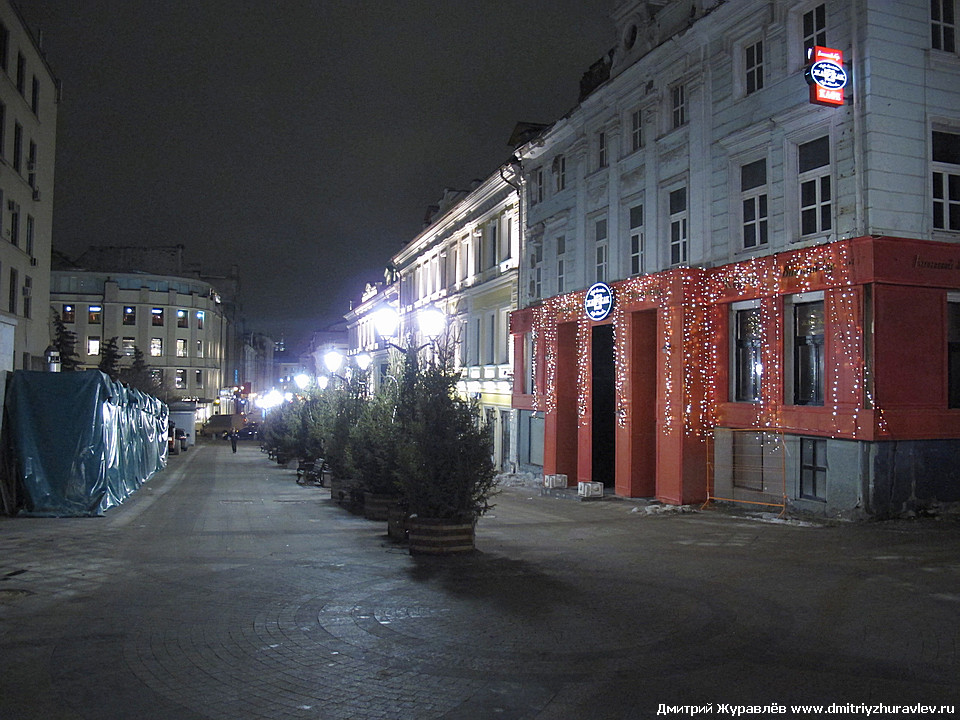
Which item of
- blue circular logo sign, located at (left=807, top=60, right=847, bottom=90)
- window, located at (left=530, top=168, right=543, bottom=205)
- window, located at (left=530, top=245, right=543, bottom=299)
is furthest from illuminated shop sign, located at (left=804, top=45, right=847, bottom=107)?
window, located at (left=530, top=168, right=543, bottom=205)

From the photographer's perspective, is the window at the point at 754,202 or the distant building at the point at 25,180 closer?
the window at the point at 754,202

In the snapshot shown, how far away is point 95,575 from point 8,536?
410 cm

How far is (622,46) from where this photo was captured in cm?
2375

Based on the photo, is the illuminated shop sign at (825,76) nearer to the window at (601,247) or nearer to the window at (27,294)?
the window at (601,247)

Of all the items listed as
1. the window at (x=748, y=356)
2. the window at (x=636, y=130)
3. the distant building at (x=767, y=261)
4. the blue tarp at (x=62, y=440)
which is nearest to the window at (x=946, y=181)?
the distant building at (x=767, y=261)

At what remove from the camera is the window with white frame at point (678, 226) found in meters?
20.5

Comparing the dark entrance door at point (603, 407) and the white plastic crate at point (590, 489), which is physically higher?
the dark entrance door at point (603, 407)

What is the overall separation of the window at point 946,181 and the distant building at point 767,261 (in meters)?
0.04

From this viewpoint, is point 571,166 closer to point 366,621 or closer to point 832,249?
point 832,249

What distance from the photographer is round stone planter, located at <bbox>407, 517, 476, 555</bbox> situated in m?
11.6

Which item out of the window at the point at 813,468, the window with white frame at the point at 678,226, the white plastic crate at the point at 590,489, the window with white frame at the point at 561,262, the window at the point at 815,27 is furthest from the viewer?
the window with white frame at the point at 561,262

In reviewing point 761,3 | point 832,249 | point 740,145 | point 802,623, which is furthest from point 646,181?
point 802,623

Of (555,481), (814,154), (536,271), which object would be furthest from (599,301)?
(814,154)

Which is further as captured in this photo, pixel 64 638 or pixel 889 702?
pixel 64 638
